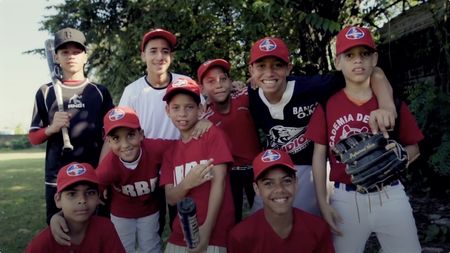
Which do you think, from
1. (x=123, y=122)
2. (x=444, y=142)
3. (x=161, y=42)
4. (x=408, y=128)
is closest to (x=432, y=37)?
(x=444, y=142)

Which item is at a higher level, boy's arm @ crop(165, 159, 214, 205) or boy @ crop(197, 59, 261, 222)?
boy @ crop(197, 59, 261, 222)

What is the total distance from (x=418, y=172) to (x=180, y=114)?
5.30 m

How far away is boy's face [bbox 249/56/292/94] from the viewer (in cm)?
330

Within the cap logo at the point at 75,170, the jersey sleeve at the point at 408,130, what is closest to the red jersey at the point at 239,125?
the cap logo at the point at 75,170

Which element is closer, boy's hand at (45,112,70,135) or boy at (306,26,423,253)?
boy at (306,26,423,253)

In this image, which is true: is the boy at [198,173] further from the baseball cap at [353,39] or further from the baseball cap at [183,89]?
the baseball cap at [353,39]

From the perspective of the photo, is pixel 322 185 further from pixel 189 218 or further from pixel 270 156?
pixel 189 218

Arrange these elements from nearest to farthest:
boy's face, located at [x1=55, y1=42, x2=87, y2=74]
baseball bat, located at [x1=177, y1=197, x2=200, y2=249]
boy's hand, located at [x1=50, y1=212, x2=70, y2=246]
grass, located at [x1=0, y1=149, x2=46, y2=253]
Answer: baseball bat, located at [x1=177, y1=197, x2=200, y2=249] → boy's hand, located at [x1=50, y1=212, x2=70, y2=246] → boy's face, located at [x1=55, y1=42, x2=87, y2=74] → grass, located at [x1=0, y1=149, x2=46, y2=253]

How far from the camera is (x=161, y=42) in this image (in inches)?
153

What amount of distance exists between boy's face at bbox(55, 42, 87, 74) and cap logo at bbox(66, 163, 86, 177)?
3.31 ft

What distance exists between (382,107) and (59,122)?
2.43m

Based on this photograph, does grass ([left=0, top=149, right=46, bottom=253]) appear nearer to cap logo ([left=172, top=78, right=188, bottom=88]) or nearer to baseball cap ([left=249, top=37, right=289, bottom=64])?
cap logo ([left=172, top=78, right=188, bottom=88])

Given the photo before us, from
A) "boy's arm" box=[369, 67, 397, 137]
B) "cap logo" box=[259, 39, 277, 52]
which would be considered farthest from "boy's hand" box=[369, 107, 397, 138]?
"cap logo" box=[259, 39, 277, 52]

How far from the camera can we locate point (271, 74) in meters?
3.31
